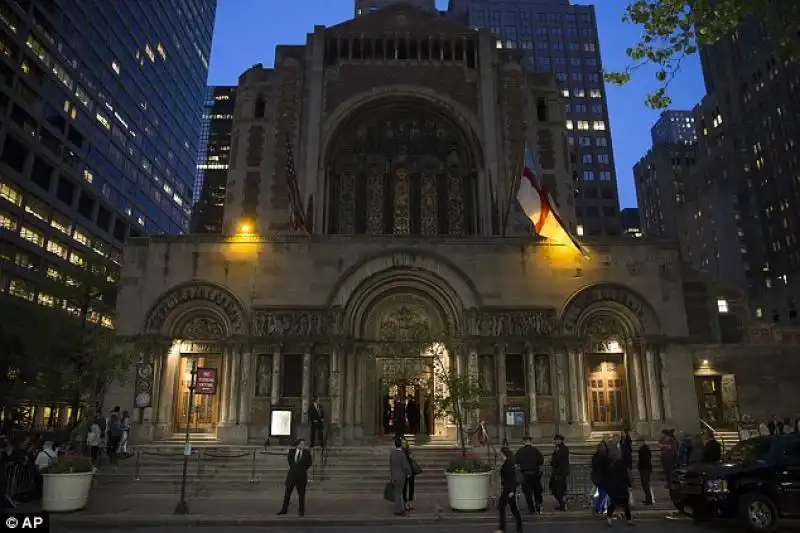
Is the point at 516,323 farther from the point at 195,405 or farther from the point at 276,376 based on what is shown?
the point at 195,405

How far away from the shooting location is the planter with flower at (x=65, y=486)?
48.0 feet

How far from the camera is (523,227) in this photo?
110 ft

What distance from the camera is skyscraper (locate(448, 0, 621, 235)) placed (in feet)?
325

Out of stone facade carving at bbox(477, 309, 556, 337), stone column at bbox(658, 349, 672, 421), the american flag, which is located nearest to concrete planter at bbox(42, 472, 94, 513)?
stone facade carving at bbox(477, 309, 556, 337)

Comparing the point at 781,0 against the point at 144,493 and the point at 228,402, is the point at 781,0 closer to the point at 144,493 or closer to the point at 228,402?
the point at 144,493

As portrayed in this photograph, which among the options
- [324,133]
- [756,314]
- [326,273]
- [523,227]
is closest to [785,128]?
[756,314]

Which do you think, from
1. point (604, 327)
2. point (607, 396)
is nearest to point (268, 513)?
point (607, 396)

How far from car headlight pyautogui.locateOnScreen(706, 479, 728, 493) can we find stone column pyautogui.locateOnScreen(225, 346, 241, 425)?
19.1m

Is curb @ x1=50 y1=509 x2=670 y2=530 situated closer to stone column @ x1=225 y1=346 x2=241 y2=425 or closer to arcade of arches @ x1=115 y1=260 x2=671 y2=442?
arcade of arches @ x1=115 y1=260 x2=671 y2=442

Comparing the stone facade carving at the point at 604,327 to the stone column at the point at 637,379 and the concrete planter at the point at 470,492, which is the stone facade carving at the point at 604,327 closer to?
the stone column at the point at 637,379

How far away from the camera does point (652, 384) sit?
Answer: 26703 millimetres

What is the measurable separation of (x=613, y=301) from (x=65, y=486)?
2312cm

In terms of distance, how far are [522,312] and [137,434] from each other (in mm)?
18088

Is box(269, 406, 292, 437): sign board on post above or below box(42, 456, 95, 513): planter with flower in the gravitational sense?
above
